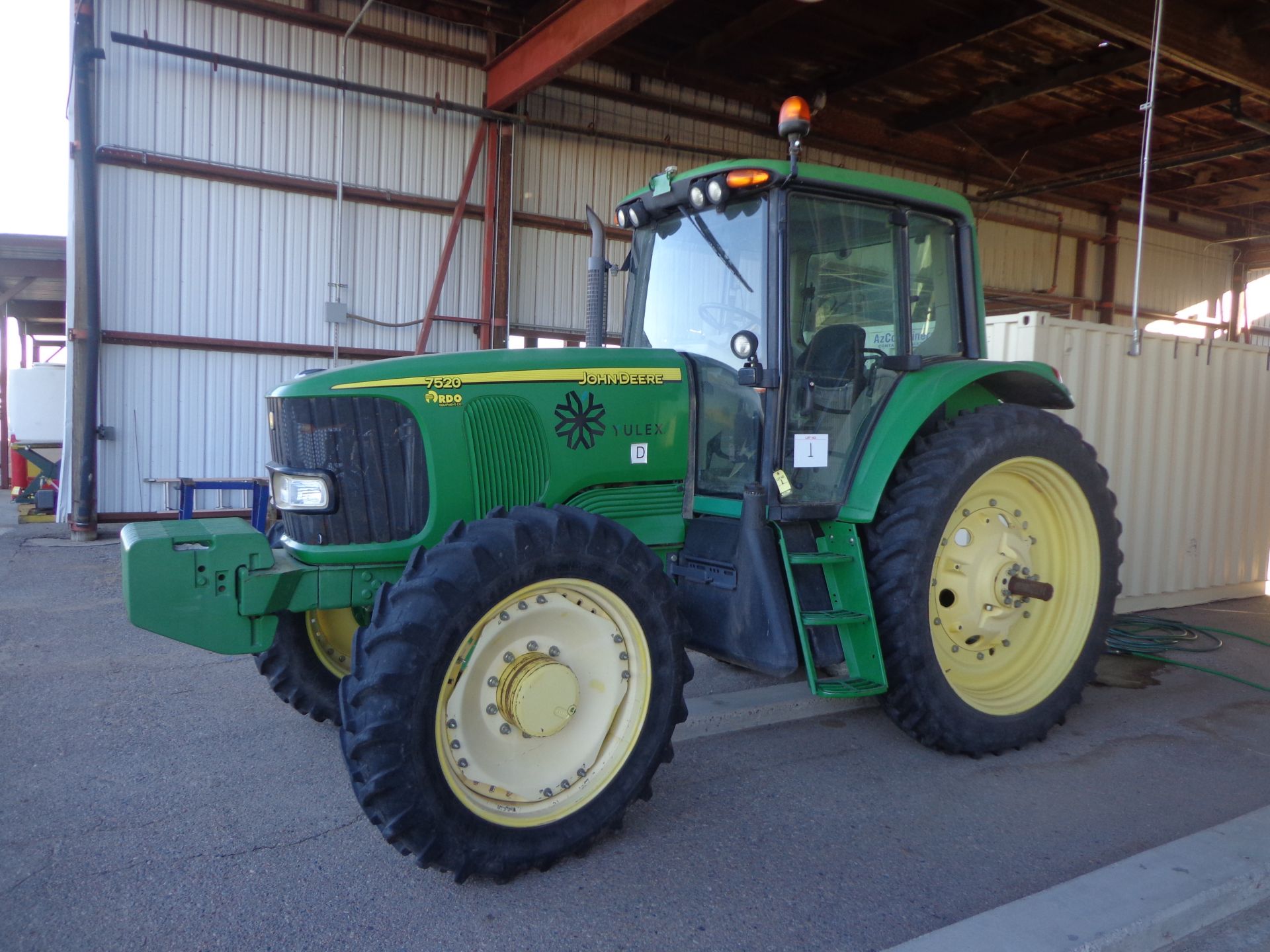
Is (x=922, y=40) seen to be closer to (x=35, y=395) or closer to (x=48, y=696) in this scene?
(x=48, y=696)

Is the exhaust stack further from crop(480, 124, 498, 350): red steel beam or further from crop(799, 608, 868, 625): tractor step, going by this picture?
crop(480, 124, 498, 350): red steel beam

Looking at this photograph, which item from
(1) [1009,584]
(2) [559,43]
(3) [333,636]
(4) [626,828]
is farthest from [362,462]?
(2) [559,43]

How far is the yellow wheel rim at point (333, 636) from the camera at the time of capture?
149 inches

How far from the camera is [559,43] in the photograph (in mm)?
9422

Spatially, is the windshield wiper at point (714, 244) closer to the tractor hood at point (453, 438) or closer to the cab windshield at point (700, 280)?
the cab windshield at point (700, 280)

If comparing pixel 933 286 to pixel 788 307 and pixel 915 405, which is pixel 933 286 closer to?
pixel 915 405

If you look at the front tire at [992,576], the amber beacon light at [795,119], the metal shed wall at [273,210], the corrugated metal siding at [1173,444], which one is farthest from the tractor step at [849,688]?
the metal shed wall at [273,210]

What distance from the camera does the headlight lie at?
10.1 feet

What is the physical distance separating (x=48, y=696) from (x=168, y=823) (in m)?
1.83

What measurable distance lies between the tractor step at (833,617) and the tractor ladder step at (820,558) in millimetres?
189

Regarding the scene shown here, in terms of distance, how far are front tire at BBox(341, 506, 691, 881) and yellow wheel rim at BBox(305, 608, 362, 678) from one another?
116 cm

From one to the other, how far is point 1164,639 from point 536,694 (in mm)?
4564

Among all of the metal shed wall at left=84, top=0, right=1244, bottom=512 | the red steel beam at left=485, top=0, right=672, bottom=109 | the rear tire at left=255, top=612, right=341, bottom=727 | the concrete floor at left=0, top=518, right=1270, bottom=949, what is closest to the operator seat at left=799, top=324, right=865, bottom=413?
the concrete floor at left=0, top=518, right=1270, bottom=949

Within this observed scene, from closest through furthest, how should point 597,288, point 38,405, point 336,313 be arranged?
point 597,288 < point 336,313 < point 38,405
